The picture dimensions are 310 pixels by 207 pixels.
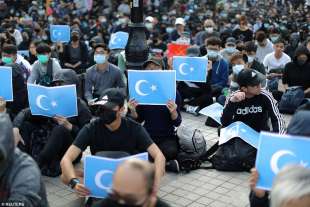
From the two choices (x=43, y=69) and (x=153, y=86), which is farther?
(x=43, y=69)

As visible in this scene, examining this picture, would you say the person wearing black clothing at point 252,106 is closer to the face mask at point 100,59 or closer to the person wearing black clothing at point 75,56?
the face mask at point 100,59

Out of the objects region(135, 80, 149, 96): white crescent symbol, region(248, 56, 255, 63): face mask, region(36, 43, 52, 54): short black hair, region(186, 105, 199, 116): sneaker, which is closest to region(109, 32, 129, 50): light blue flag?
region(186, 105, 199, 116): sneaker

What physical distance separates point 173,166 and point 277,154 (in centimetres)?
280

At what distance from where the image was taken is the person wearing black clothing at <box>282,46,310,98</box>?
29.5ft

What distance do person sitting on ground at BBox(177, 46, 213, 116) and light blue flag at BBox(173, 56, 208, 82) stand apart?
750 mm

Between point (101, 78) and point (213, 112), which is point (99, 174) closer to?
point (213, 112)

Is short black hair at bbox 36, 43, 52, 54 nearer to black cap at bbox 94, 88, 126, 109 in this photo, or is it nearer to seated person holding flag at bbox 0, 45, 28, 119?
seated person holding flag at bbox 0, 45, 28, 119

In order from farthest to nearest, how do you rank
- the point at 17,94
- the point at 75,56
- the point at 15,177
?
the point at 75,56 → the point at 17,94 → the point at 15,177

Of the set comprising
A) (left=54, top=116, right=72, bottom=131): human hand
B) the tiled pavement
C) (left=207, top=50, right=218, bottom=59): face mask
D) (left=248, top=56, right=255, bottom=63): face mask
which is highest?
(left=207, top=50, right=218, bottom=59): face mask

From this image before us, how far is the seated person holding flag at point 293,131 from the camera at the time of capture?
11.0ft

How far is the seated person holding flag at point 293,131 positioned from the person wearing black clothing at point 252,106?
85.6 inches

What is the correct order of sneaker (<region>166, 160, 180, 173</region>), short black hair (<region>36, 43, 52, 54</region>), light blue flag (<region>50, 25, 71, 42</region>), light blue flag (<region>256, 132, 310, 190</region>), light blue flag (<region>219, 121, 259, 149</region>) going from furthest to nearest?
light blue flag (<region>50, 25, 71, 42</region>) → short black hair (<region>36, 43, 52, 54</region>) → sneaker (<region>166, 160, 180, 173</region>) → light blue flag (<region>219, 121, 259, 149</region>) → light blue flag (<region>256, 132, 310, 190</region>)

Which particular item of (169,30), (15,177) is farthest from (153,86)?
(169,30)

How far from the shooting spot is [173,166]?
6.10 metres
